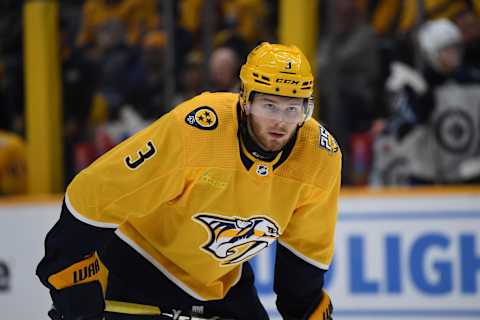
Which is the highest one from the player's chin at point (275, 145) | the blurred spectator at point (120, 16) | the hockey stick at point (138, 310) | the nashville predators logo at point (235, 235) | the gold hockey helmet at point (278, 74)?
the blurred spectator at point (120, 16)

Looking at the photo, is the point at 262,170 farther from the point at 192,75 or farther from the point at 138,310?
the point at 192,75

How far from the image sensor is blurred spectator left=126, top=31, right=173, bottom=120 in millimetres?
5719

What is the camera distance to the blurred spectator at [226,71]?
532 cm

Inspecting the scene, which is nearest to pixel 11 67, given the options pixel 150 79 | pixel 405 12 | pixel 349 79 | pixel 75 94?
pixel 75 94

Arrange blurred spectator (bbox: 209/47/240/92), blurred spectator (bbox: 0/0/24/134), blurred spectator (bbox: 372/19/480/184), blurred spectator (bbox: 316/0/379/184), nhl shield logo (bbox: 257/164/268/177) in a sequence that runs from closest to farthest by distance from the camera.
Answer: nhl shield logo (bbox: 257/164/268/177) < blurred spectator (bbox: 372/19/480/184) < blurred spectator (bbox: 316/0/379/184) < blurred spectator (bbox: 209/47/240/92) < blurred spectator (bbox: 0/0/24/134)

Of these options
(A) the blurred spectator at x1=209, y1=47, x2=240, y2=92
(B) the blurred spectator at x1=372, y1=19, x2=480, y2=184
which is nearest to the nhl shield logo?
(B) the blurred spectator at x1=372, y1=19, x2=480, y2=184

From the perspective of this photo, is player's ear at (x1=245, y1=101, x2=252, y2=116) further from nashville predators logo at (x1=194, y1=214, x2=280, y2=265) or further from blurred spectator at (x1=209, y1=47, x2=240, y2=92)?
blurred spectator at (x1=209, y1=47, x2=240, y2=92)

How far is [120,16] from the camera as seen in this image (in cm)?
611

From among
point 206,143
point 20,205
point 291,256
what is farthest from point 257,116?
point 20,205

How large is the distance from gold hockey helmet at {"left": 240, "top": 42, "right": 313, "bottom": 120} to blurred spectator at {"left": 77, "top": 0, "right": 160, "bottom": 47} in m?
3.01

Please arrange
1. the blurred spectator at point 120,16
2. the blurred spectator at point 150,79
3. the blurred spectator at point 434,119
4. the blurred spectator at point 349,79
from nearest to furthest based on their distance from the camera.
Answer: the blurred spectator at point 434,119 < the blurred spectator at point 349,79 < the blurred spectator at point 150,79 < the blurred spectator at point 120,16

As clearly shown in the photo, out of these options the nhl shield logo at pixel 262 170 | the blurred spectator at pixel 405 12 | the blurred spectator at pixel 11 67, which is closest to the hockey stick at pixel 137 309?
the nhl shield logo at pixel 262 170

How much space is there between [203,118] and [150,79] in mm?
2920

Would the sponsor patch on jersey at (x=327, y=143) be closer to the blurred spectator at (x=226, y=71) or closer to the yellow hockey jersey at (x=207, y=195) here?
the yellow hockey jersey at (x=207, y=195)
